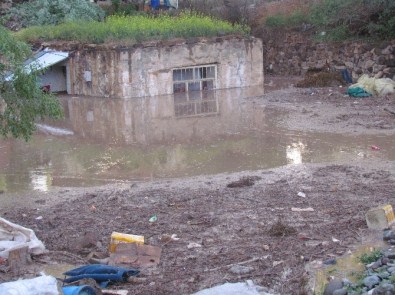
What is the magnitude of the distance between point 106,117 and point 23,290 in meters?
15.1

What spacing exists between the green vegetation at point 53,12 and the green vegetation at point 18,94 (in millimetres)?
21460

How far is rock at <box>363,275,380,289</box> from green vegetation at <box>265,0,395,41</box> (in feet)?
69.1

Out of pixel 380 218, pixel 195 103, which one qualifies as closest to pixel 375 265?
pixel 380 218

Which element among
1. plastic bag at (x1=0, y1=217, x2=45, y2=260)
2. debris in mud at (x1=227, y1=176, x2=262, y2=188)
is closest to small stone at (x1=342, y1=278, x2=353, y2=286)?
plastic bag at (x1=0, y1=217, x2=45, y2=260)

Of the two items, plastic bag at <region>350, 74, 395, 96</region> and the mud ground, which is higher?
plastic bag at <region>350, 74, 395, 96</region>

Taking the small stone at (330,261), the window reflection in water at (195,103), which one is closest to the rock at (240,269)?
the small stone at (330,261)

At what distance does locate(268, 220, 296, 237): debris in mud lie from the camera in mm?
9453

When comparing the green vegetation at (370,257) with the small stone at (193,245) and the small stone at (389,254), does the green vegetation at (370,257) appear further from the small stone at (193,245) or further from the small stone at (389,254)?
the small stone at (193,245)

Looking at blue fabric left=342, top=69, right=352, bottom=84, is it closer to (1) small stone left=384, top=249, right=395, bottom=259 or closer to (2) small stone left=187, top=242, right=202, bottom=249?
(2) small stone left=187, top=242, right=202, bottom=249

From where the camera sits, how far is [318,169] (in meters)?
13.4

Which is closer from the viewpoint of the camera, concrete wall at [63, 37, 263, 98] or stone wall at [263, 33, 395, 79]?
concrete wall at [63, 37, 263, 98]

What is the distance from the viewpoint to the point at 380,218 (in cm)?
950

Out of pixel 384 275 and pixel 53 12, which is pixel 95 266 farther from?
pixel 53 12

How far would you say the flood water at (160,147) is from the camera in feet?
46.1
